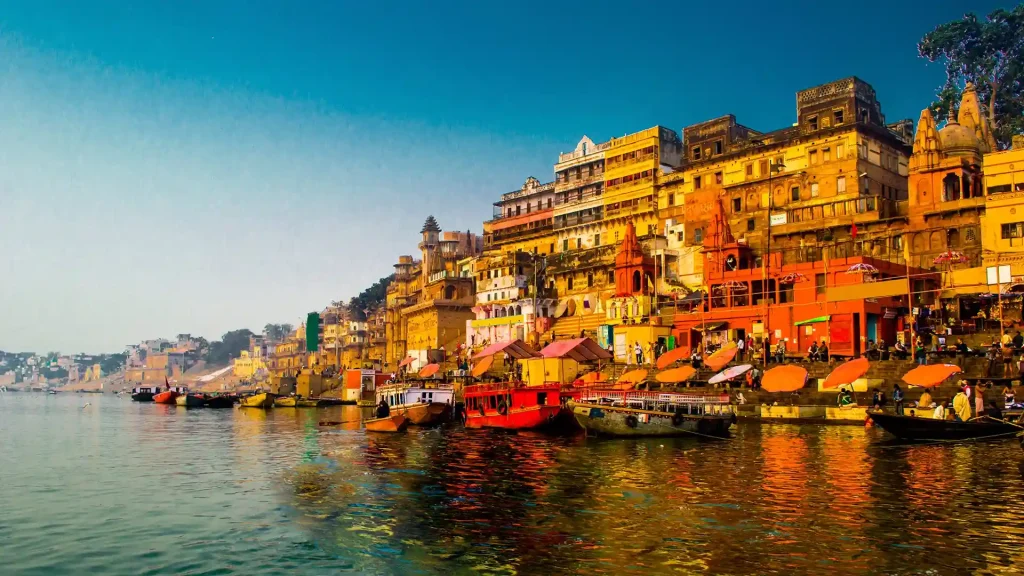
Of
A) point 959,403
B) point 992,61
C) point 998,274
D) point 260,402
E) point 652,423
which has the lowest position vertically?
point 260,402

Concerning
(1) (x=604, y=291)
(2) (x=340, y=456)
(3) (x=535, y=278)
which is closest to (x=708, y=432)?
(2) (x=340, y=456)

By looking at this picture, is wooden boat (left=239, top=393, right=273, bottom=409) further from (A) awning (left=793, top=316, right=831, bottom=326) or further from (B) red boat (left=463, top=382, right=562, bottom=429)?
(A) awning (left=793, top=316, right=831, bottom=326)

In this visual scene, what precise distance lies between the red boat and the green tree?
4209 cm

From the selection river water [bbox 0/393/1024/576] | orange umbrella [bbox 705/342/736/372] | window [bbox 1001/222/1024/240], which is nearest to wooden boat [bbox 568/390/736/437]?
river water [bbox 0/393/1024/576]

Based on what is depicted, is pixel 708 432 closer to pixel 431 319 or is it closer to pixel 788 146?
pixel 788 146

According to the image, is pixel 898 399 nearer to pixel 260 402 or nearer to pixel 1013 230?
pixel 1013 230

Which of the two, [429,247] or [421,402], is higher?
[429,247]

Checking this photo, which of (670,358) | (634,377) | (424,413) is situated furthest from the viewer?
(424,413)

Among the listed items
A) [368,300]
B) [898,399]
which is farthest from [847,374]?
[368,300]

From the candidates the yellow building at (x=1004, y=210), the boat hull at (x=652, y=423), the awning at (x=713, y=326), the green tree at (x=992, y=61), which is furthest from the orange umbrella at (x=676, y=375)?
the green tree at (x=992, y=61)

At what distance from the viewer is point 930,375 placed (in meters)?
30.2

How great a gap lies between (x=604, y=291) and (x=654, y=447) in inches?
1420

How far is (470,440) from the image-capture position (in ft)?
111

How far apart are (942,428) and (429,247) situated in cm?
7444
